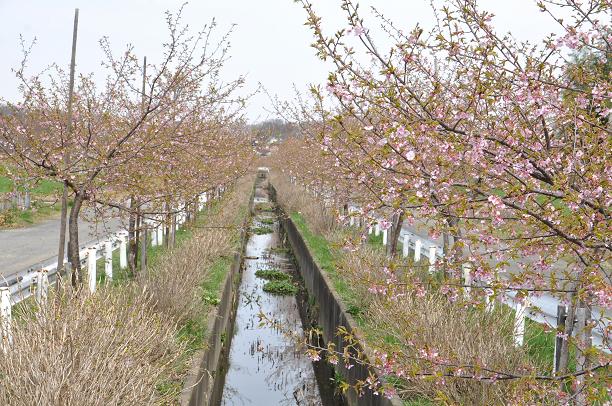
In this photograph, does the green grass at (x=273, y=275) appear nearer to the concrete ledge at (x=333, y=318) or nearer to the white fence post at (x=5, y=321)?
the concrete ledge at (x=333, y=318)

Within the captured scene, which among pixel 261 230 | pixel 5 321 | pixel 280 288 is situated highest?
pixel 5 321

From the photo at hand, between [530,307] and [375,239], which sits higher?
[530,307]

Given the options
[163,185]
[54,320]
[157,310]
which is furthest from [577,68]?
[163,185]

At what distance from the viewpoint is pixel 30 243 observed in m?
15.5

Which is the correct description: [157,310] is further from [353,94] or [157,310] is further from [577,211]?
[577,211]

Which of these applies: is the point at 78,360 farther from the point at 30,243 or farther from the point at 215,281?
the point at 30,243

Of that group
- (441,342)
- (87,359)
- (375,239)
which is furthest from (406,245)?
(87,359)

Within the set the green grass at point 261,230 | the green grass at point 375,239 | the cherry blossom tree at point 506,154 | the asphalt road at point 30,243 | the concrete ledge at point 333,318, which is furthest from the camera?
the green grass at point 261,230

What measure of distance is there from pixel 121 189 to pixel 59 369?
3973mm

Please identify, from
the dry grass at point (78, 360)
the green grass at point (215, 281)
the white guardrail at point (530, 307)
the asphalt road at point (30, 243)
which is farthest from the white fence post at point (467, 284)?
the asphalt road at point (30, 243)

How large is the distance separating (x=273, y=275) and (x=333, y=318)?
252 inches

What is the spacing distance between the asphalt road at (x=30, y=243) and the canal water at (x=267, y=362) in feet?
10.8

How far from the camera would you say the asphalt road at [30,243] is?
12201mm

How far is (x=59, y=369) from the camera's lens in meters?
3.75
